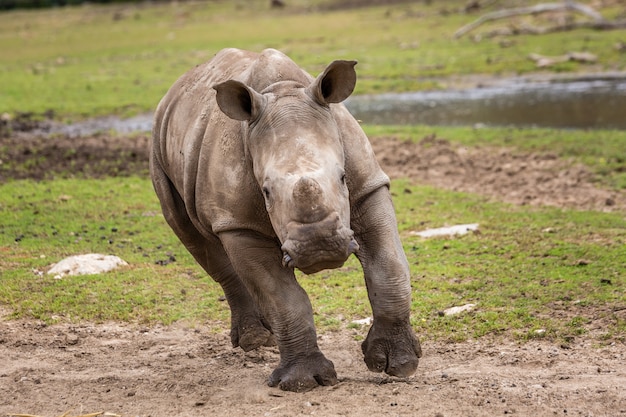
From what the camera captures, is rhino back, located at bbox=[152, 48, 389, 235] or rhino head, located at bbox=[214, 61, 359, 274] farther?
rhino back, located at bbox=[152, 48, 389, 235]

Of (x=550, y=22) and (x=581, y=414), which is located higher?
(x=581, y=414)

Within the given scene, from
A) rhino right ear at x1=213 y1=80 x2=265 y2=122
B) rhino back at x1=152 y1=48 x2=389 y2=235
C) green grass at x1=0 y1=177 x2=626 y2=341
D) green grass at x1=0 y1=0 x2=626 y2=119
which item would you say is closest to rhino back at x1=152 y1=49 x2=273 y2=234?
rhino back at x1=152 y1=48 x2=389 y2=235

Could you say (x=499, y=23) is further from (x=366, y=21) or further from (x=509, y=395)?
(x=509, y=395)

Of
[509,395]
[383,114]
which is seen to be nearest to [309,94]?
[509,395]

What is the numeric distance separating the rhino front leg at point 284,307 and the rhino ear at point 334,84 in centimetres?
90

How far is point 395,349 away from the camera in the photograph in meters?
5.60

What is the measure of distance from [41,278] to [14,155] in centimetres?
693

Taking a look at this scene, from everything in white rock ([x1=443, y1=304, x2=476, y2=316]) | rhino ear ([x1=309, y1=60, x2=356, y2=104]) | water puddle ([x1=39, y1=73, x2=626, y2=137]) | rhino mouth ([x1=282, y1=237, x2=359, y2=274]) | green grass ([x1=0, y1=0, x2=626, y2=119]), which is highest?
rhino ear ([x1=309, y1=60, x2=356, y2=104])

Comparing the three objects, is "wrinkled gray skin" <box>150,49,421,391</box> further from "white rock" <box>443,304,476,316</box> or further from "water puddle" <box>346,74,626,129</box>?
"water puddle" <box>346,74,626,129</box>

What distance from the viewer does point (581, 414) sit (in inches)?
194

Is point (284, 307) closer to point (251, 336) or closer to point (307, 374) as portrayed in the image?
point (307, 374)

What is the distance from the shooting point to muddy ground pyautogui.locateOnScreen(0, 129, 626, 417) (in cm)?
521

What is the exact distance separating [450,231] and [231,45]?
22.9 m

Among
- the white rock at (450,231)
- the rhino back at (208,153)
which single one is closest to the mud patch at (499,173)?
the white rock at (450,231)
